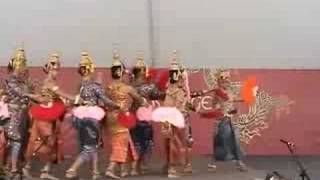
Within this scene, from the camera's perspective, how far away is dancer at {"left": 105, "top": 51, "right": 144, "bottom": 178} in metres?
12.4

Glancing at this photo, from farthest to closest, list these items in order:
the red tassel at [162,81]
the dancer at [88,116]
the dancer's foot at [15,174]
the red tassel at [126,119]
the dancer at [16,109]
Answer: the red tassel at [162,81] → the red tassel at [126,119] → the dancer at [16,109] → the dancer at [88,116] → the dancer's foot at [15,174]

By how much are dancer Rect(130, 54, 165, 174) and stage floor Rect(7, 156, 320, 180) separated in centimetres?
44

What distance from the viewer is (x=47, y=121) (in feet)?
39.9

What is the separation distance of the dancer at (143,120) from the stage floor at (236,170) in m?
0.44

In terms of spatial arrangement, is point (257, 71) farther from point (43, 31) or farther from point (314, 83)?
point (43, 31)

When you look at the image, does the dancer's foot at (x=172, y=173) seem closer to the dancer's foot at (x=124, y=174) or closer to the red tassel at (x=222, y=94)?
the dancer's foot at (x=124, y=174)

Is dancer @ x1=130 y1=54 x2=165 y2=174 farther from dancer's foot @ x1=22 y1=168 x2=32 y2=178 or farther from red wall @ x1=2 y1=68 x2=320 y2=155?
red wall @ x1=2 y1=68 x2=320 y2=155

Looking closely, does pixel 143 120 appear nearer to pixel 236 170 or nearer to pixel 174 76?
pixel 174 76

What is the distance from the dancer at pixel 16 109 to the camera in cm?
1219

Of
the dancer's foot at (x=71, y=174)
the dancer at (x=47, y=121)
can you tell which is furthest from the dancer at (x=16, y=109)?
the dancer's foot at (x=71, y=174)

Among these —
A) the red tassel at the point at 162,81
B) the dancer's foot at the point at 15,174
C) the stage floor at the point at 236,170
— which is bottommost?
the stage floor at the point at 236,170

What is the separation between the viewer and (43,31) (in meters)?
15.2

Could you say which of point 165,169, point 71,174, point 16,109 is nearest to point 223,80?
point 165,169

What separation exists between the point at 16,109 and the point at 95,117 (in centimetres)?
125
